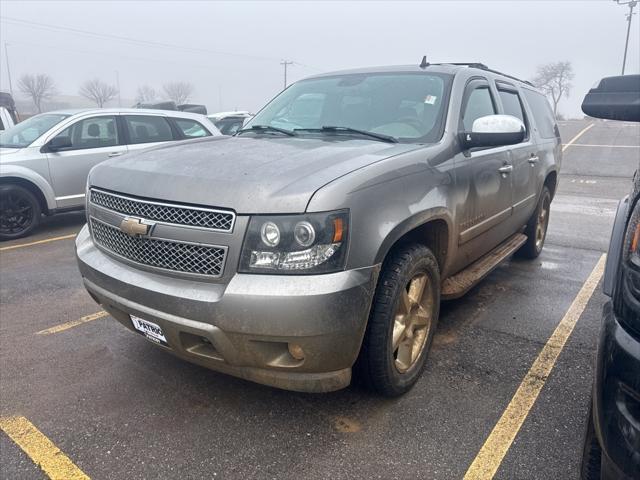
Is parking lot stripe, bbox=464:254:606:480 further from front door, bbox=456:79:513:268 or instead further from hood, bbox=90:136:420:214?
hood, bbox=90:136:420:214

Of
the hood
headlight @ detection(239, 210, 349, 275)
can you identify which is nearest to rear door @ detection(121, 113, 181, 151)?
the hood

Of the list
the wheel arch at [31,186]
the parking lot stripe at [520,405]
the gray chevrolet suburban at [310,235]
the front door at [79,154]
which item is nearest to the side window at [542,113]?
the gray chevrolet suburban at [310,235]

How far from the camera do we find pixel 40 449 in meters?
2.41

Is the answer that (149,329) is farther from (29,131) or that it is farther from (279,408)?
(29,131)

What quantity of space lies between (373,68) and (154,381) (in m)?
2.78

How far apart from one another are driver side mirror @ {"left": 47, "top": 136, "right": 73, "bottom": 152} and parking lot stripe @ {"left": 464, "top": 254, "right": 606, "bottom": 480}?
6.51m

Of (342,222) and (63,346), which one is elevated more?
(342,222)

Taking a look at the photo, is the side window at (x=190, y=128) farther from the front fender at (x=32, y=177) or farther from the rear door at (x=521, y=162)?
the rear door at (x=521, y=162)

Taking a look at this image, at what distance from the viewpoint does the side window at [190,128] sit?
26.8ft

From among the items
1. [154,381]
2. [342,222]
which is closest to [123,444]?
[154,381]

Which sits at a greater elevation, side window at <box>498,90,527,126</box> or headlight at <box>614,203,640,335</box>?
side window at <box>498,90,527,126</box>

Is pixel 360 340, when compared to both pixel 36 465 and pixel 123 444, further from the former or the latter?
pixel 36 465

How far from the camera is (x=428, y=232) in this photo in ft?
9.96

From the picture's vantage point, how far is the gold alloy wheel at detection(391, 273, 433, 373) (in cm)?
273
